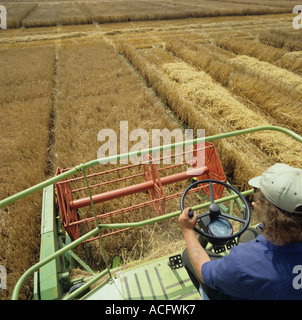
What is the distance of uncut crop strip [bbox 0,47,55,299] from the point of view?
291 cm

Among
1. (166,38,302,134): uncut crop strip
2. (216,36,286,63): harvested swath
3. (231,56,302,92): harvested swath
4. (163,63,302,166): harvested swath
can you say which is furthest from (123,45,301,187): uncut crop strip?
(216,36,286,63): harvested swath

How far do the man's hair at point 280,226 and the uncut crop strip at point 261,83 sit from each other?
206 inches

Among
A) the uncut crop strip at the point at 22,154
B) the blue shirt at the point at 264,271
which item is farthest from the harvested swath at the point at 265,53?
the blue shirt at the point at 264,271

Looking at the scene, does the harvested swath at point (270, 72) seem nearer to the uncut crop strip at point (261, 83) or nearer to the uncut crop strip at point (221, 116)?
the uncut crop strip at point (261, 83)

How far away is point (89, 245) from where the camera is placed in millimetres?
3111

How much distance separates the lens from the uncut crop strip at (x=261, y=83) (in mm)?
5926

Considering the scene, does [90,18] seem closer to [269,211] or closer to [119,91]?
[119,91]

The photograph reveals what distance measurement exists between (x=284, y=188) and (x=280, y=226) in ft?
0.67

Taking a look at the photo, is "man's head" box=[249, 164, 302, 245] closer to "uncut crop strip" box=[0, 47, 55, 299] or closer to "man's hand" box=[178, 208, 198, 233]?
"man's hand" box=[178, 208, 198, 233]

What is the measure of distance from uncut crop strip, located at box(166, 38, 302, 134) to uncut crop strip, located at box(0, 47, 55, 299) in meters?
6.02

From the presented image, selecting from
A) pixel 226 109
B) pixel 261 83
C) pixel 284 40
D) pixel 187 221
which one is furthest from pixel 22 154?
pixel 284 40

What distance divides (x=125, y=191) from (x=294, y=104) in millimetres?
5556
